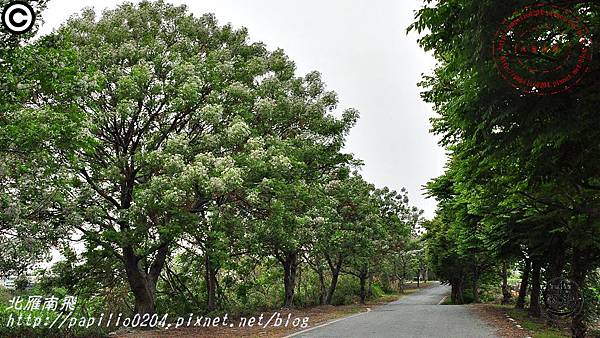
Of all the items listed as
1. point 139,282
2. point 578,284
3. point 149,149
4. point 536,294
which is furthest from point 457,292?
point 149,149

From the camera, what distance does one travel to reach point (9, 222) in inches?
382

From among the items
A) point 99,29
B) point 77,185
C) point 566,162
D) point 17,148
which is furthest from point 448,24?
point 99,29

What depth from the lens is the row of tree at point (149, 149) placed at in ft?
33.8

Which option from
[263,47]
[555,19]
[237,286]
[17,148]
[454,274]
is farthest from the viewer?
[454,274]

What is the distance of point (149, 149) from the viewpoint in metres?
15.8

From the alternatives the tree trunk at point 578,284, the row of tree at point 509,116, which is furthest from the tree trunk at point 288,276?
the row of tree at point 509,116

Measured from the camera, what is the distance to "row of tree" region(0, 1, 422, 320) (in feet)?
33.8

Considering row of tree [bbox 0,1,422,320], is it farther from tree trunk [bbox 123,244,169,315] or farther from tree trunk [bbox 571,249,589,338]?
tree trunk [bbox 571,249,589,338]

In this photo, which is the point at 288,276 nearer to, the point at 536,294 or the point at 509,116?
the point at 536,294

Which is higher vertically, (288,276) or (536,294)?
(288,276)

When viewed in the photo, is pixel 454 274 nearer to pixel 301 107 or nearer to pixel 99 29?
pixel 301 107

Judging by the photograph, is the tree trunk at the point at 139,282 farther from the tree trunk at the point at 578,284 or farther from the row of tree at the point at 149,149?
the tree trunk at the point at 578,284

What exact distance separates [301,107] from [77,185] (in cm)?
992

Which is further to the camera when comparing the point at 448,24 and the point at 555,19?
the point at 448,24
